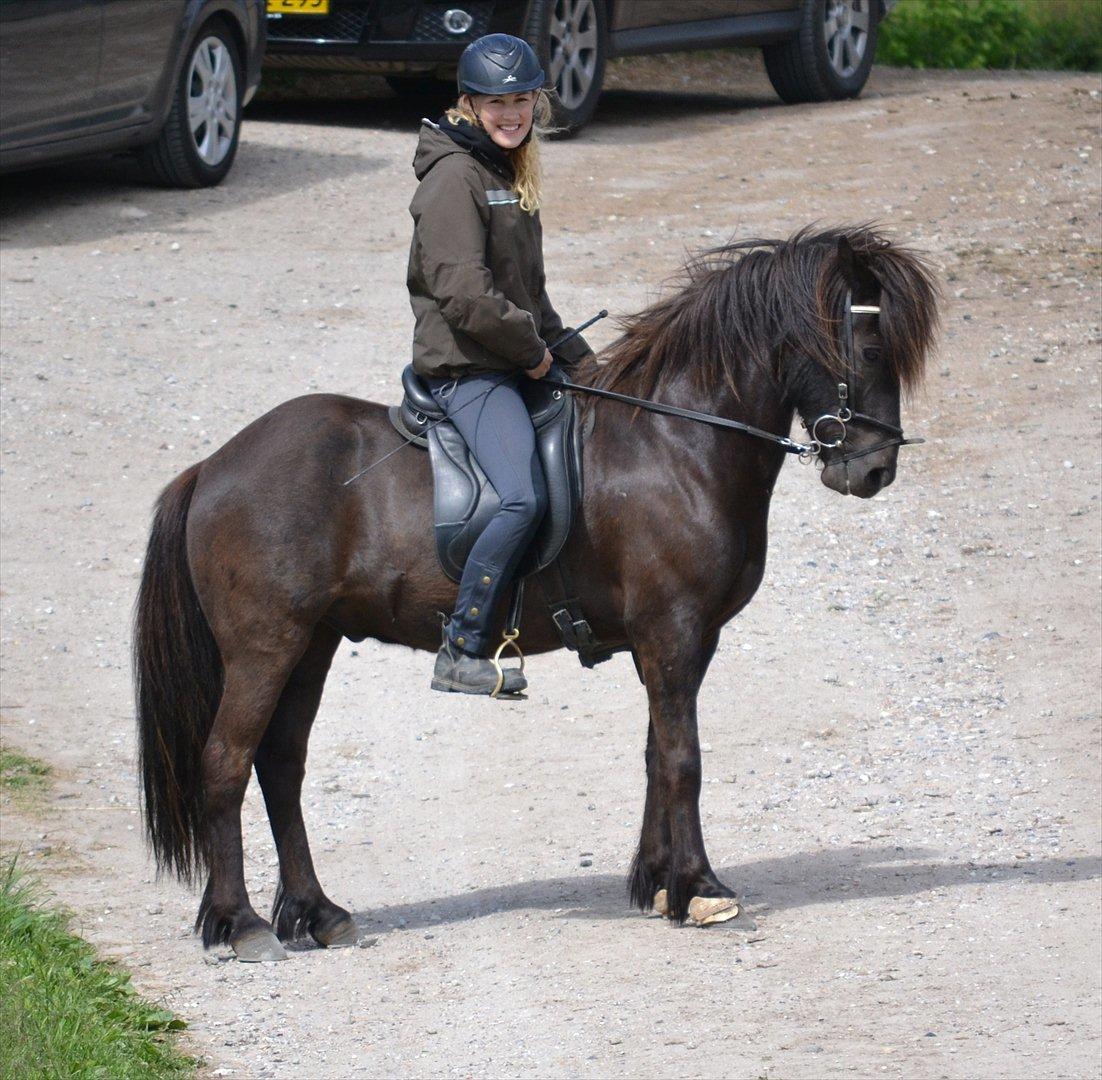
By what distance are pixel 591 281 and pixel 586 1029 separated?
726 centimetres

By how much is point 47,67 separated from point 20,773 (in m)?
5.84

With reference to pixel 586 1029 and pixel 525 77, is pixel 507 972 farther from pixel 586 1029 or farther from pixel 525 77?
pixel 525 77

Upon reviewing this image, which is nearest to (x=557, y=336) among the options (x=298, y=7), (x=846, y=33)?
(x=298, y=7)

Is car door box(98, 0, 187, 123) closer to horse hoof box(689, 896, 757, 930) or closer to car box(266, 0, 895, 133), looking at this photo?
car box(266, 0, 895, 133)

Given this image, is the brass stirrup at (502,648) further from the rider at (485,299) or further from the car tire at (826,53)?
the car tire at (826,53)

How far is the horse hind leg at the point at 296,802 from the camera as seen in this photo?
5.72 meters

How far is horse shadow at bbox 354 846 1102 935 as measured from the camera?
233 inches

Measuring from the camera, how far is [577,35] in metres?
14.0

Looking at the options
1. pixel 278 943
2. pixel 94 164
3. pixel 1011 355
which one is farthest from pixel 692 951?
pixel 94 164

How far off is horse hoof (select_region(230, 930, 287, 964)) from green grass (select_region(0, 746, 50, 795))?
162cm

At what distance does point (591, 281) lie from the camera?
37.9 feet

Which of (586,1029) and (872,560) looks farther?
(872,560)

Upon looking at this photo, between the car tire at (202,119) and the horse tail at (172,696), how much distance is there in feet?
24.4

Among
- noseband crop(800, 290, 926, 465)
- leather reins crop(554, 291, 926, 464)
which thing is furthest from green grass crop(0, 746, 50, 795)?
noseband crop(800, 290, 926, 465)
